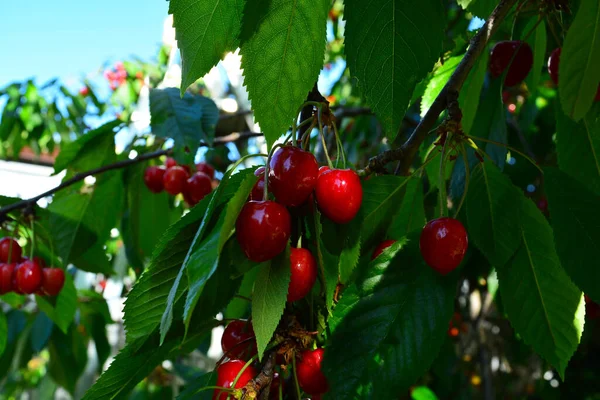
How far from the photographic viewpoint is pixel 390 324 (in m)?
0.71

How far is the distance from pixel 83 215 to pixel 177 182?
0.30 meters

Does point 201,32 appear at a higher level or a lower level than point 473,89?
lower

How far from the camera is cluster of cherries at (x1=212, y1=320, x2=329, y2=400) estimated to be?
0.66 m

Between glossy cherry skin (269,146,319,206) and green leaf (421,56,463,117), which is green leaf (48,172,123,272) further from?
glossy cherry skin (269,146,319,206)

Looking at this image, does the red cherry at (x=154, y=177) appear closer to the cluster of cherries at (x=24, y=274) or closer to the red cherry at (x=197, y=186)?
the red cherry at (x=197, y=186)

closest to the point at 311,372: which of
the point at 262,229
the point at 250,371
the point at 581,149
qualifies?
the point at 250,371

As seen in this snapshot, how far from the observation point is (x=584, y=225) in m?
0.75

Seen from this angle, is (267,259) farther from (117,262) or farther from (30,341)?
(117,262)

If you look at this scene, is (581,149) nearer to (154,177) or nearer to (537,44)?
(537,44)

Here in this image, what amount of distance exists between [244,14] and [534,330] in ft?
1.74

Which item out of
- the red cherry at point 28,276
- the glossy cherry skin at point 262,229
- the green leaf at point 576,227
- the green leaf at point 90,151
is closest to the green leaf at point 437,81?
the green leaf at point 576,227

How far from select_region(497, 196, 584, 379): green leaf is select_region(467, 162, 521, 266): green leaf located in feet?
0.06

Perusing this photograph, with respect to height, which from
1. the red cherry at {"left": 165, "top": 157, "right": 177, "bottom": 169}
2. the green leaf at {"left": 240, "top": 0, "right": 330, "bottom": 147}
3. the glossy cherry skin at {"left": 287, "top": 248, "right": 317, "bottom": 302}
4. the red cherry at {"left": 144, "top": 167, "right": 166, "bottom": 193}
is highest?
the red cherry at {"left": 165, "top": 157, "right": 177, "bottom": 169}

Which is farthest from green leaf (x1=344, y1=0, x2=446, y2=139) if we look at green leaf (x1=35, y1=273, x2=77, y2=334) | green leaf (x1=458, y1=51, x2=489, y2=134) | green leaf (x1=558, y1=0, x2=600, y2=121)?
green leaf (x1=35, y1=273, x2=77, y2=334)
